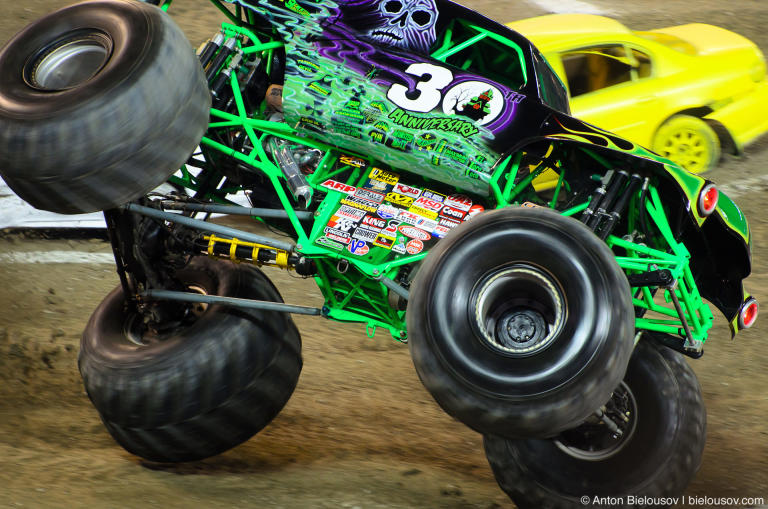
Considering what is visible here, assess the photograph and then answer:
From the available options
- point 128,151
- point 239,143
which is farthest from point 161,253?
point 128,151

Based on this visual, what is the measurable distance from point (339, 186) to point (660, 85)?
174 inches

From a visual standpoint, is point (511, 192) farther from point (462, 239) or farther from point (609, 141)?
point (462, 239)

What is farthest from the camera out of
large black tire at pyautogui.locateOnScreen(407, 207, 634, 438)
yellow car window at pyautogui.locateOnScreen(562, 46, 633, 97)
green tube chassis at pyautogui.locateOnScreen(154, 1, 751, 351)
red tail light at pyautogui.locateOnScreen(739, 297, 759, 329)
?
yellow car window at pyautogui.locateOnScreen(562, 46, 633, 97)

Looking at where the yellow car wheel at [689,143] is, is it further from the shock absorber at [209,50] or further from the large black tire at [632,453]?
the shock absorber at [209,50]

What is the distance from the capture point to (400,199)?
15.5ft

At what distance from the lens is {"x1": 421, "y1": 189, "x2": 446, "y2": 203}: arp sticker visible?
470 centimetres

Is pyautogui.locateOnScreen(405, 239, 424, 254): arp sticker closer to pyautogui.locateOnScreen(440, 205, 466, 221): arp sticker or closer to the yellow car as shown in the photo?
pyautogui.locateOnScreen(440, 205, 466, 221): arp sticker

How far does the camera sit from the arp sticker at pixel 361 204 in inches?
186

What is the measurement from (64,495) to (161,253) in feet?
5.17

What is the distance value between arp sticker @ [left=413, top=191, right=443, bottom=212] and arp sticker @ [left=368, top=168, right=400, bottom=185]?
7.7 inches

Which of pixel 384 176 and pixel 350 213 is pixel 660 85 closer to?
pixel 384 176

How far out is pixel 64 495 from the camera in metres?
4.50

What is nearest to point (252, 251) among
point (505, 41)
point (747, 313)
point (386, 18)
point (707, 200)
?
point (386, 18)

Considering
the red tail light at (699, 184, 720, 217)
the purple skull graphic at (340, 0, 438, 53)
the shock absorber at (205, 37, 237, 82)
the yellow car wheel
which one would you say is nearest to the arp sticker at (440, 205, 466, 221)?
the purple skull graphic at (340, 0, 438, 53)
